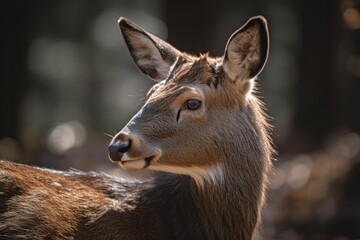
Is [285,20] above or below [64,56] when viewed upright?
above

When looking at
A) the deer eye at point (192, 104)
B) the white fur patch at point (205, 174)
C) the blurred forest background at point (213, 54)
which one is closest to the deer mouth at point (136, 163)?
A: the white fur patch at point (205, 174)

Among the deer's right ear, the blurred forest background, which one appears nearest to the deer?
the deer's right ear

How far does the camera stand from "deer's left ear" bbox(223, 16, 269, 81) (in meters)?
7.86

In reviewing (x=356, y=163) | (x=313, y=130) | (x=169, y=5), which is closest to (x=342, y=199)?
(x=356, y=163)

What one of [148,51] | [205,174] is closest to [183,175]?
[205,174]

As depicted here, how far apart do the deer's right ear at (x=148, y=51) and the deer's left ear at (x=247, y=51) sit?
746 millimetres

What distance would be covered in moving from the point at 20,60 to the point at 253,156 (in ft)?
38.5

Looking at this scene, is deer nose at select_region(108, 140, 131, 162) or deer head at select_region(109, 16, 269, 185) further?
deer head at select_region(109, 16, 269, 185)

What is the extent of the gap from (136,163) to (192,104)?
76 centimetres

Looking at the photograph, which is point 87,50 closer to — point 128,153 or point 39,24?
point 39,24

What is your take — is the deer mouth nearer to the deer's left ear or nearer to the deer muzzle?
the deer muzzle

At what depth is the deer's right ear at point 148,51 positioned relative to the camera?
8609 millimetres

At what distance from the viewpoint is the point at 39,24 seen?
31516mm

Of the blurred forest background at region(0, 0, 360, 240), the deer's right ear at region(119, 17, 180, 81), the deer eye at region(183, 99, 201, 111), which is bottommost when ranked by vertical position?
the blurred forest background at region(0, 0, 360, 240)
